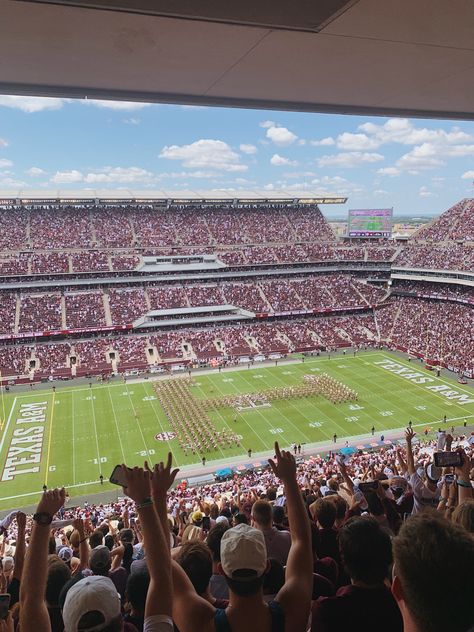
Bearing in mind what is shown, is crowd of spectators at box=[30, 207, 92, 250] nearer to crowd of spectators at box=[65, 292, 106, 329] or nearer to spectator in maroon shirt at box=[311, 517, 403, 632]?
crowd of spectators at box=[65, 292, 106, 329]

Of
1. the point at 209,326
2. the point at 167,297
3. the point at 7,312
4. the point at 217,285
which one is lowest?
the point at 209,326

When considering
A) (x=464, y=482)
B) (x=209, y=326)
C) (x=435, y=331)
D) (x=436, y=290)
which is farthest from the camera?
(x=436, y=290)

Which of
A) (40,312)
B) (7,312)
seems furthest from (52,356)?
(7,312)

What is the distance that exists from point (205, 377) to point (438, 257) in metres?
29.6

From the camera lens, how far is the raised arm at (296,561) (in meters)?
1.88

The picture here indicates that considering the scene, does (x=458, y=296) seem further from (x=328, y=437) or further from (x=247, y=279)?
(x=328, y=437)

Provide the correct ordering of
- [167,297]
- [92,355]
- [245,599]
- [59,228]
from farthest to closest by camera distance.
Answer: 1. [59,228]
2. [167,297]
3. [92,355]
4. [245,599]

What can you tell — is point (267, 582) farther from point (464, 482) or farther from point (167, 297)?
point (167, 297)

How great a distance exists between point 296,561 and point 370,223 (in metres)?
63.2

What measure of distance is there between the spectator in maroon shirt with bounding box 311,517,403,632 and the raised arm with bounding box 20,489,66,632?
109cm

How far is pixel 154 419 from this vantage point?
93.0 feet

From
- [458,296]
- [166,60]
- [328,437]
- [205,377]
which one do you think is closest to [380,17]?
[166,60]

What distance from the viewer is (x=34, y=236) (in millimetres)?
49750

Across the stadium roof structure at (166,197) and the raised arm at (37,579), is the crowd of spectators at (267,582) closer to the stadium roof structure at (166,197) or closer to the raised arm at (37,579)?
the raised arm at (37,579)
